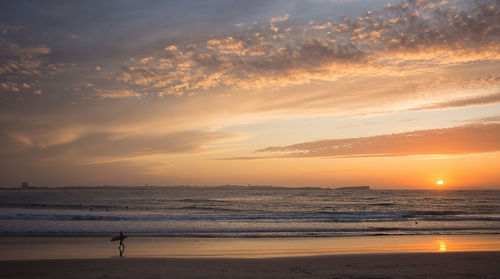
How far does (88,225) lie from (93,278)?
66.9 feet

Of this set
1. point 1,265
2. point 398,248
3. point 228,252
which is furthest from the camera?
point 398,248

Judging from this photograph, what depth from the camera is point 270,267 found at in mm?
12758

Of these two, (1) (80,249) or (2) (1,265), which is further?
(1) (80,249)

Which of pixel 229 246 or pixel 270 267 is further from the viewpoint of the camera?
pixel 229 246

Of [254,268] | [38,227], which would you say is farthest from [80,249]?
[38,227]

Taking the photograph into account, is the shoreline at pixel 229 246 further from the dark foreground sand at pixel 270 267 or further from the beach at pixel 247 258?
the dark foreground sand at pixel 270 267

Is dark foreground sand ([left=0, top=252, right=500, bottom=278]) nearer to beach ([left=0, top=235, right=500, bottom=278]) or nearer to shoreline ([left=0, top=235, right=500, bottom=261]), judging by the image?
beach ([left=0, top=235, right=500, bottom=278])

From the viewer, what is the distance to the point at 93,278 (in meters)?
10.6

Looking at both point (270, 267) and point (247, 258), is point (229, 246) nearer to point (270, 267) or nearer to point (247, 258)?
Answer: point (247, 258)

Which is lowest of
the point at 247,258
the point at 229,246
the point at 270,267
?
the point at 229,246

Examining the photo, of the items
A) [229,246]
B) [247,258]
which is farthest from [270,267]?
[229,246]

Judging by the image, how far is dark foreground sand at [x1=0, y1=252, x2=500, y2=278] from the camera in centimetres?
1135

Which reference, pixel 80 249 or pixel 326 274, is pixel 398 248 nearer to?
pixel 326 274

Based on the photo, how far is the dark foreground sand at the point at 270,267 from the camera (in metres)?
11.4
